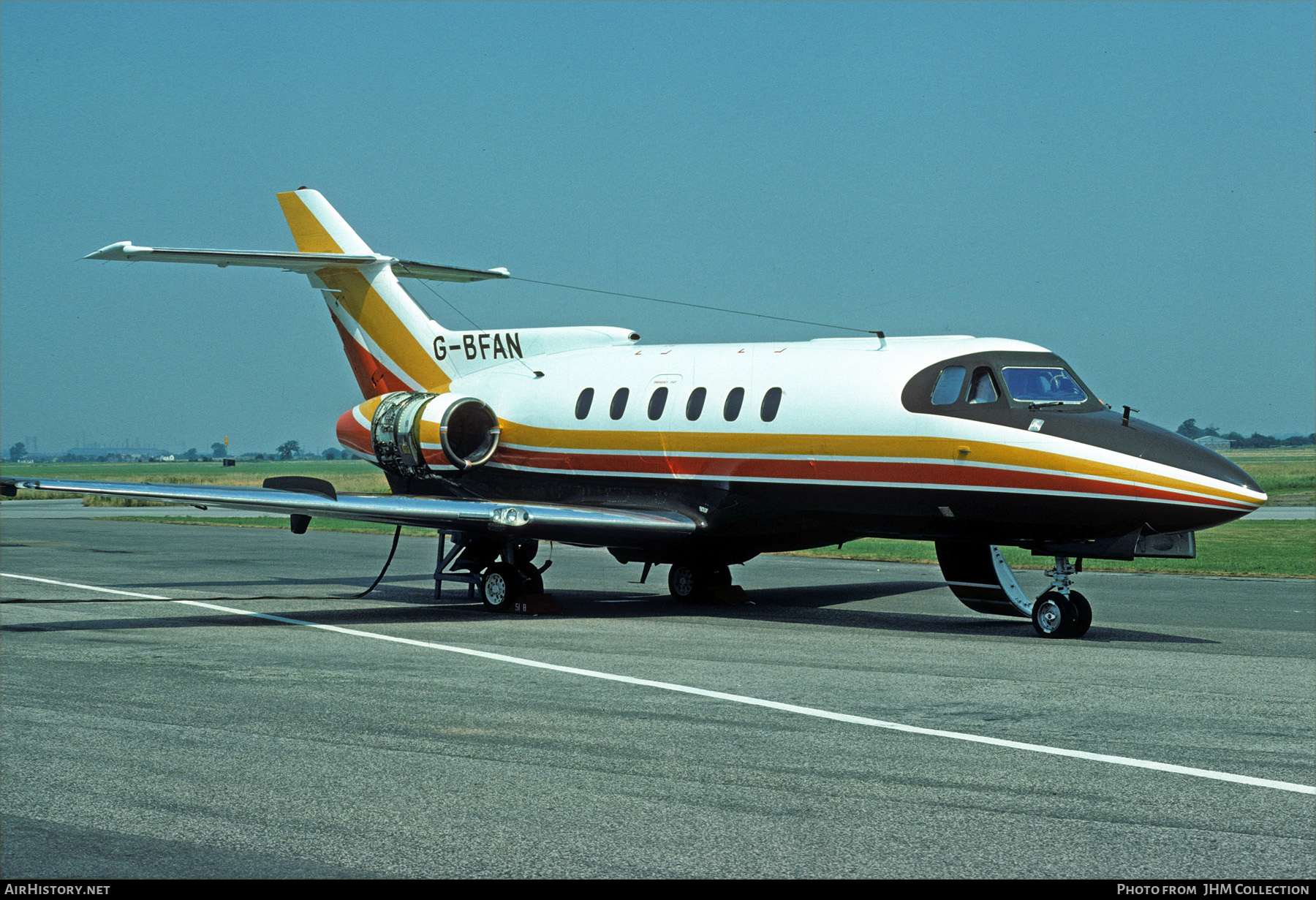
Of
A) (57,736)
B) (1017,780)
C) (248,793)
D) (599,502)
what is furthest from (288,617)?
(1017,780)

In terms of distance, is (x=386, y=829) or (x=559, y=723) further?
(x=559, y=723)

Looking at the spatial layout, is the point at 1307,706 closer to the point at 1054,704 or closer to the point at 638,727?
the point at 1054,704

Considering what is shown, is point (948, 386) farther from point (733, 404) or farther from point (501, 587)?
point (501, 587)

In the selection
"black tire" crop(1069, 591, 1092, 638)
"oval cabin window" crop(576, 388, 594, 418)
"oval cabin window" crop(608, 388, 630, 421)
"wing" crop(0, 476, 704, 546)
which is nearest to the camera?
"black tire" crop(1069, 591, 1092, 638)

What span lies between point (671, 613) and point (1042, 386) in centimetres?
582

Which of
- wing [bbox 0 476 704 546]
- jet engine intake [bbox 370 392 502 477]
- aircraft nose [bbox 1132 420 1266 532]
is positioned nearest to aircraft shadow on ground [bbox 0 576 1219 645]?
wing [bbox 0 476 704 546]

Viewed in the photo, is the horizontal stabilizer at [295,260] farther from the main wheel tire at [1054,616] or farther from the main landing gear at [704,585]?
the main wheel tire at [1054,616]

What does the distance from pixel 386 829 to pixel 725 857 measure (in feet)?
5.55

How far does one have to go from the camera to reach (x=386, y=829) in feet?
20.8

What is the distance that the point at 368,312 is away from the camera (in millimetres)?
22156

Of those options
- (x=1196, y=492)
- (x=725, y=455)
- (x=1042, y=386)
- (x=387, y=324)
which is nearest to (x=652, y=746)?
(x=1196, y=492)

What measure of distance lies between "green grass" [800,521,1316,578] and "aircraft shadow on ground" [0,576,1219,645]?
6037 mm

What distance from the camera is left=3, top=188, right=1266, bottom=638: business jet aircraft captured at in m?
14.1

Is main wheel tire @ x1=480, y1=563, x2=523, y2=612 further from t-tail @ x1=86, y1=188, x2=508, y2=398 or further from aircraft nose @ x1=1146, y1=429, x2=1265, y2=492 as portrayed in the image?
aircraft nose @ x1=1146, y1=429, x2=1265, y2=492
